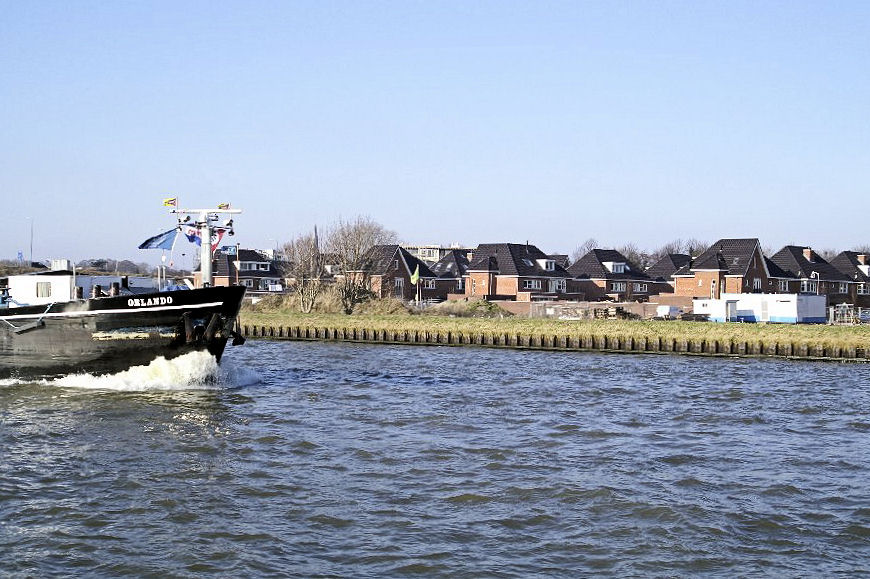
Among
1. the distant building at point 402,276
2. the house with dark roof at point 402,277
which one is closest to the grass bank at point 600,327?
the distant building at point 402,276

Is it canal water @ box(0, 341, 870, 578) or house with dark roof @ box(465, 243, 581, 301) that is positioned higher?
house with dark roof @ box(465, 243, 581, 301)

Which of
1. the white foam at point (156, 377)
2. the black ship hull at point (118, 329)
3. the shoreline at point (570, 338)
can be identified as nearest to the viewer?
the black ship hull at point (118, 329)

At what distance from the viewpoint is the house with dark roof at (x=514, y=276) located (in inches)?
3720

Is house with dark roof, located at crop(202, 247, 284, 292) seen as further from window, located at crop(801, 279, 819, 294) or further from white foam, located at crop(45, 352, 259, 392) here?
white foam, located at crop(45, 352, 259, 392)

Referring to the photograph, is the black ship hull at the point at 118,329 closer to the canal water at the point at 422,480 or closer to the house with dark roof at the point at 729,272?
the canal water at the point at 422,480

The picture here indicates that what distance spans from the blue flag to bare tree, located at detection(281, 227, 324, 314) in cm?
4348

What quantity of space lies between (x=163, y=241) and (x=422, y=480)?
1535 centimetres

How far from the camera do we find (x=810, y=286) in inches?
3664

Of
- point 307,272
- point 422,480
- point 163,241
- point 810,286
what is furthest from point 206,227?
point 810,286

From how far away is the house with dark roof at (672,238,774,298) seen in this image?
86.1 metres

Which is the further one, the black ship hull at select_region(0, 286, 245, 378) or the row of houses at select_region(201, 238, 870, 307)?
the row of houses at select_region(201, 238, 870, 307)

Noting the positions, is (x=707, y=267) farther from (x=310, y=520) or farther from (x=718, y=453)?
(x=310, y=520)

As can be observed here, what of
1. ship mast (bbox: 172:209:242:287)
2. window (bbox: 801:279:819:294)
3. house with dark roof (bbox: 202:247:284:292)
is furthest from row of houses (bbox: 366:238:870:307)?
ship mast (bbox: 172:209:242:287)

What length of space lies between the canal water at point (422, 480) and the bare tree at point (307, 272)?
4241 centimetres
